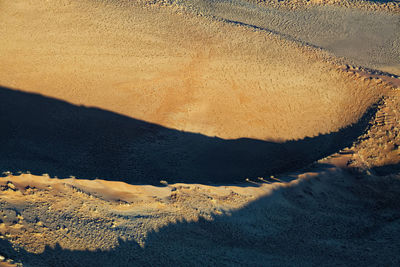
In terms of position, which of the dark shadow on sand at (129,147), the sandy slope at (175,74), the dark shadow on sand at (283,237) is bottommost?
the dark shadow on sand at (283,237)

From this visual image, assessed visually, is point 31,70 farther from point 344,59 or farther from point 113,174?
point 344,59

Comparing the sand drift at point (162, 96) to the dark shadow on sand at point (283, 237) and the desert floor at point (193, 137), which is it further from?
the dark shadow on sand at point (283, 237)

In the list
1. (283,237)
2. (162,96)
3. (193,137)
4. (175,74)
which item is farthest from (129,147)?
(283,237)

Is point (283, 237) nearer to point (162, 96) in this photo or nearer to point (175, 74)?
point (162, 96)

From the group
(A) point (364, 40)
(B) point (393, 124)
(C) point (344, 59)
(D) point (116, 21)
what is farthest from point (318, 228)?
(A) point (364, 40)

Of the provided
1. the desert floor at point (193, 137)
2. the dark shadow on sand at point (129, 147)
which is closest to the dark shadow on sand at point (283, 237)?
the desert floor at point (193, 137)

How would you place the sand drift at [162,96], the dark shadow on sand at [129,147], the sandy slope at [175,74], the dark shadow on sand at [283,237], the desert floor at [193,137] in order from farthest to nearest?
the sandy slope at [175,74] → the sand drift at [162,96] → the dark shadow on sand at [129,147] → the desert floor at [193,137] → the dark shadow on sand at [283,237]

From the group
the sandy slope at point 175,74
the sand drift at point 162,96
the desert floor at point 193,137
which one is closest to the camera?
the desert floor at point 193,137
